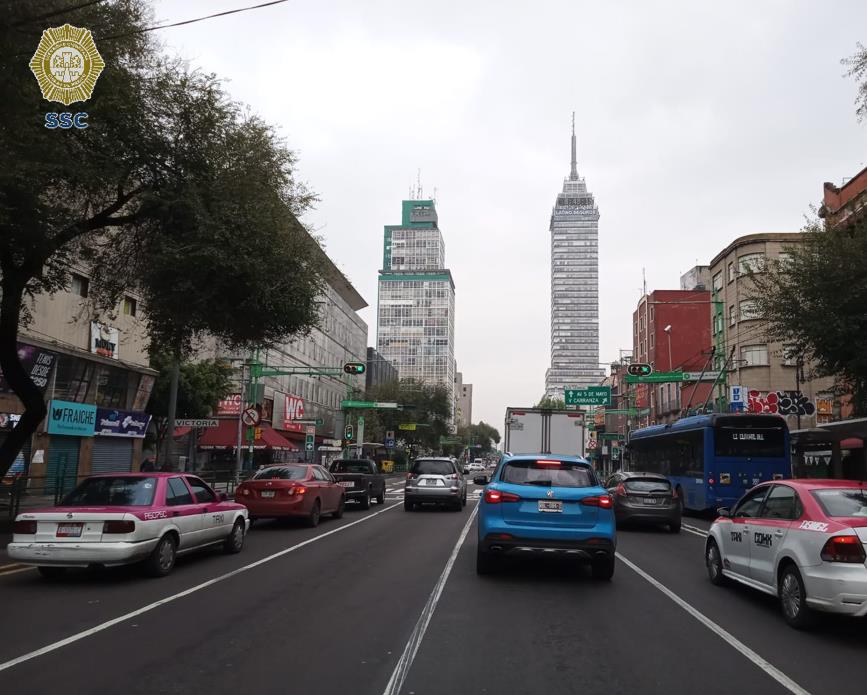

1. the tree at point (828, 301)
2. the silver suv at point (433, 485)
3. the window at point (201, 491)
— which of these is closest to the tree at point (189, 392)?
the silver suv at point (433, 485)

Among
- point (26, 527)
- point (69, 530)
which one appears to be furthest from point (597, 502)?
point (26, 527)

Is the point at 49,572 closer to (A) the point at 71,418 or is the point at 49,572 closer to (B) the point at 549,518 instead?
(B) the point at 549,518

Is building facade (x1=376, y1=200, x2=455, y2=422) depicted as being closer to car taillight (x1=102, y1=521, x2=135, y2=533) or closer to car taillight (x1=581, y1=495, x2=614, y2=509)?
car taillight (x1=581, y1=495, x2=614, y2=509)

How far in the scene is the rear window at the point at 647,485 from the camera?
18.3m

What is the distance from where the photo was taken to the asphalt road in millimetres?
5617

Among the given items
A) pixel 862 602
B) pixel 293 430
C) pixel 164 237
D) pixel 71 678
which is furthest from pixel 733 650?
pixel 293 430

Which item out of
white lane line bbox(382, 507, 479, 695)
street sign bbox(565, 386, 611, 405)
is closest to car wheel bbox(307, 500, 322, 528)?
white lane line bbox(382, 507, 479, 695)

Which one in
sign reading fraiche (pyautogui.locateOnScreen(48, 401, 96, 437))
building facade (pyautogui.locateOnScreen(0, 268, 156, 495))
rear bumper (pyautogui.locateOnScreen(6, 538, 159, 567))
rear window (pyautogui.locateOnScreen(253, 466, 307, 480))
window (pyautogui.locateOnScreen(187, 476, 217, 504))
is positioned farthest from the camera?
sign reading fraiche (pyautogui.locateOnScreen(48, 401, 96, 437))

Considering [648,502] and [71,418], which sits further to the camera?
[71,418]

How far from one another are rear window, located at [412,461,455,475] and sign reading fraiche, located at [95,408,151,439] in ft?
45.3

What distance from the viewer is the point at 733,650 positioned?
663 centimetres

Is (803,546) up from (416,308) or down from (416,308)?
down

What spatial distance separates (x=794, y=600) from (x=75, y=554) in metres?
8.58

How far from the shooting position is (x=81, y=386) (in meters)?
28.0
